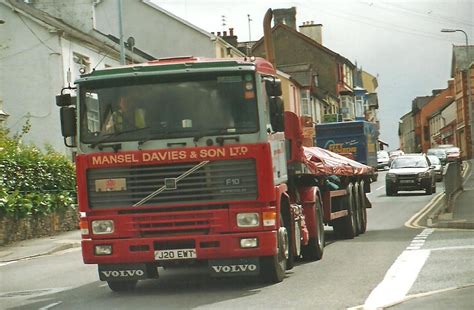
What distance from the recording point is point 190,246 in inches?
406

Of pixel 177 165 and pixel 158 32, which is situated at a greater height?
pixel 158 32

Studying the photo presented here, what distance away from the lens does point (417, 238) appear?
16.9m

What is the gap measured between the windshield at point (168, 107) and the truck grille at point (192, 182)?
1.36 feet

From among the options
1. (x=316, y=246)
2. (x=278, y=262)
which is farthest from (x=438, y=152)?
(x=278, y=262)

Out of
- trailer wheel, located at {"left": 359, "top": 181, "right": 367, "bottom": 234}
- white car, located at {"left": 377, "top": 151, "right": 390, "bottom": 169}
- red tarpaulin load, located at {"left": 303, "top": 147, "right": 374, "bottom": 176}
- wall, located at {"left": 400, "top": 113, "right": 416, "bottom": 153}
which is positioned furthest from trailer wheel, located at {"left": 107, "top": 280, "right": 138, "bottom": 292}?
wall, located at {"left": 400, "top": 113, "right": 416, "bottom": 153}

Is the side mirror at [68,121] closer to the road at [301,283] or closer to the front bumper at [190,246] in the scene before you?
the front bumper at [190,246]

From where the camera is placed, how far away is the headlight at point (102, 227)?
1043 centimetres

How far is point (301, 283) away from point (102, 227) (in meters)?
2.74

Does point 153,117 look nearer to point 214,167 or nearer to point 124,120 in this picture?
point 124,120

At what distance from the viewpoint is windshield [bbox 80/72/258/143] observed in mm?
10297

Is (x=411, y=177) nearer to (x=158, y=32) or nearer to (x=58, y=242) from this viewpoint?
(x=58, y=242)

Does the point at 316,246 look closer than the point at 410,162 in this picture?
Yes

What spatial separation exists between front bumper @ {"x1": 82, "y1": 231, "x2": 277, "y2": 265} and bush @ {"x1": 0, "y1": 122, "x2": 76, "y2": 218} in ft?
37.9

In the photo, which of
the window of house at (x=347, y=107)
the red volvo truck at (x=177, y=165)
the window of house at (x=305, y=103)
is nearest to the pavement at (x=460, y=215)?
the red volvo truck at (x=177, y=165)
